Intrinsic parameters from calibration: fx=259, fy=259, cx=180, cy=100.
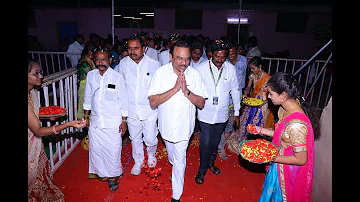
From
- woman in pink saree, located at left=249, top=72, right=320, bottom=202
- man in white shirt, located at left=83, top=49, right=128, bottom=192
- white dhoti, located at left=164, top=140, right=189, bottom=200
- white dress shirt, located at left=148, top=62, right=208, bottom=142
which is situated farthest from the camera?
man in white shirt, located at left=83, top=49, right=128, bottom=192

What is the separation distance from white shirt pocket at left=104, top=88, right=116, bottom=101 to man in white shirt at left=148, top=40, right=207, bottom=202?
0.56 m

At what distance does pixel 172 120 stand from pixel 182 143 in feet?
1.10

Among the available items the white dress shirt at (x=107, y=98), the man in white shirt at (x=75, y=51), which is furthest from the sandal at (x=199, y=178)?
the man in white shirt at (x=75, y=51)

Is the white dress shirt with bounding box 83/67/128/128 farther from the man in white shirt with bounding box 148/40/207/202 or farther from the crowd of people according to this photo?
the man in white shirt with bounding box 148/40/207/202

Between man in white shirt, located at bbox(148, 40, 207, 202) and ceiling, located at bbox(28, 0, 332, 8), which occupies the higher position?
ceiling, located at bbox(28, 0, 332, 8)

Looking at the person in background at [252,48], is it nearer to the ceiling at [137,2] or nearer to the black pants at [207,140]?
the black pants at [207,140]

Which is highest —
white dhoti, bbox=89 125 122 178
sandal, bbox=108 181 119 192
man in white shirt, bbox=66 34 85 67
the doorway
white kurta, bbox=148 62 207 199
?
the doorway

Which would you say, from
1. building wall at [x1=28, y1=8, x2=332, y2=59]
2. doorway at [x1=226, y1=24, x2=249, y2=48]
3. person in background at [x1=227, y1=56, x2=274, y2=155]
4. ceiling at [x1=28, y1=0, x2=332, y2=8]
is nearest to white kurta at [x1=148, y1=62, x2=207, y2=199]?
person in background at [x1=227, y1=56, x2=274, y2=155]

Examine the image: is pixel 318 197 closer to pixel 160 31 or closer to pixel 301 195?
pixel 301 195

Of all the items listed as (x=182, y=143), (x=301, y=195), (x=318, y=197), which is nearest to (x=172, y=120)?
(x=182, y=143)

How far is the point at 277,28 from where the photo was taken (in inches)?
655

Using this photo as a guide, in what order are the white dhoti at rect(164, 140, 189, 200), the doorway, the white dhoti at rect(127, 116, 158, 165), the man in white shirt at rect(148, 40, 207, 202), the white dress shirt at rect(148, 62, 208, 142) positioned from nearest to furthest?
the man in white shirt at rect(148, 40, 207, 202)
the white dress shirt at rect(148, 62, 208, 142)
the white dhoti at rect(164, 140, 189, 200)
the white dhoti at rect(127, 116, 158, 165)
the doorway

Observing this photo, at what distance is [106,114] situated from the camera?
11.4 ft

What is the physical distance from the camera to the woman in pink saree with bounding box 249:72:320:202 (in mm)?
2395
